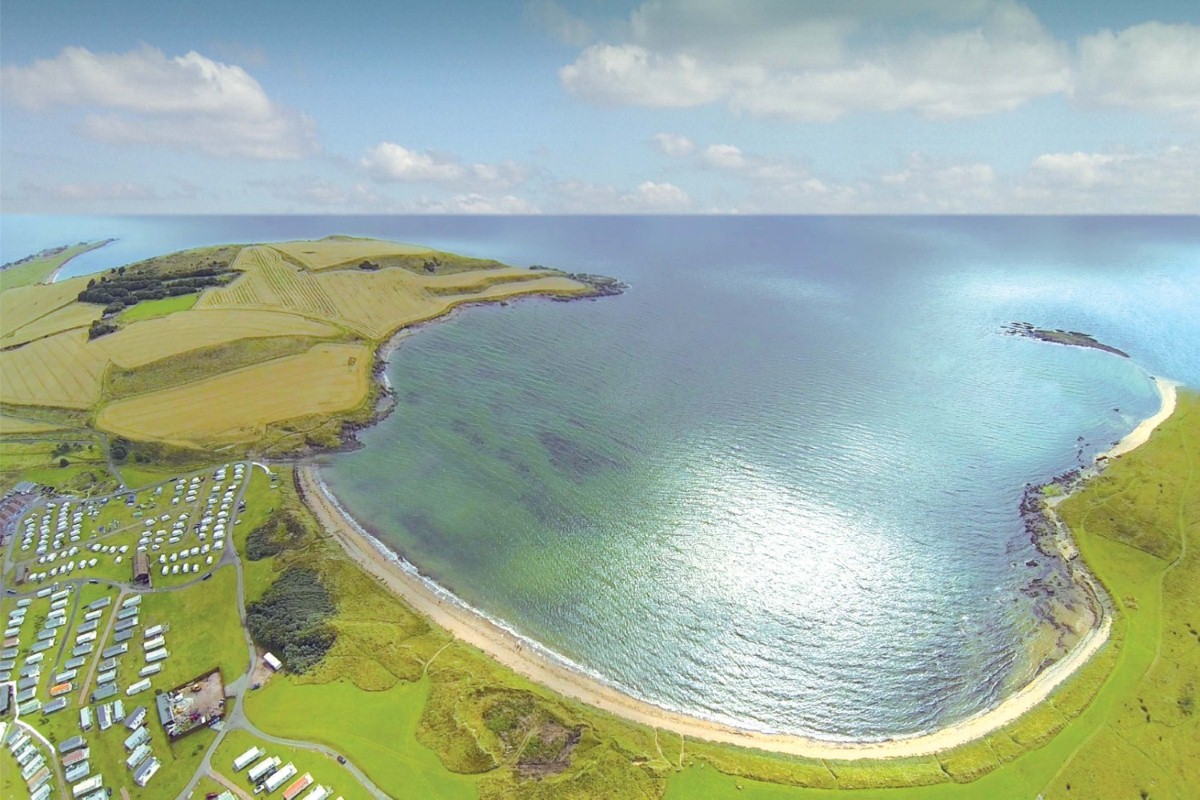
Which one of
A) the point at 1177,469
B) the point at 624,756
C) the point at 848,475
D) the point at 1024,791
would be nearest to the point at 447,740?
the point at 624,756

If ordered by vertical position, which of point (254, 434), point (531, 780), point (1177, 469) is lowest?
point (531, 780)

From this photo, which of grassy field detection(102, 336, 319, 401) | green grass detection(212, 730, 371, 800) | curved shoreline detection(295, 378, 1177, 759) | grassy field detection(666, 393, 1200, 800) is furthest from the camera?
grassy field detection(102, 336, 319, 401)

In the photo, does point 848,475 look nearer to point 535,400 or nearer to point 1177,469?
point 1177,469

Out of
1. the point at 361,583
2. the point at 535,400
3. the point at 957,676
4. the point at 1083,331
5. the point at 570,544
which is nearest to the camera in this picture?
the point at 957,676

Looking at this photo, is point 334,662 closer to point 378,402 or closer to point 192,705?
point 192,705

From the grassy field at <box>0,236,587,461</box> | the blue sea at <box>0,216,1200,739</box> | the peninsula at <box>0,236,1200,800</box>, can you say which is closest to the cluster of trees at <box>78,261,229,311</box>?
the grassy field at <box>0,236,587,461</box>

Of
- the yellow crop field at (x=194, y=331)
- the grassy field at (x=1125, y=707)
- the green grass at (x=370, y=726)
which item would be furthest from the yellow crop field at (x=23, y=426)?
the grassy field at (x=1125, y=707)

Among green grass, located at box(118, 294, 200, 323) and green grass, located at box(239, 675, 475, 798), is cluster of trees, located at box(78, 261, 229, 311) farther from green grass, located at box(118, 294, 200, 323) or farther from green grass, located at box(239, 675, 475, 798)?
green grass, located at box(239, 675, 475, 798)

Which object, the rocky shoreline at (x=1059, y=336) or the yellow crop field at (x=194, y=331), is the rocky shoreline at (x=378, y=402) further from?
the rocky shoreline at (x=1059, y=336)
